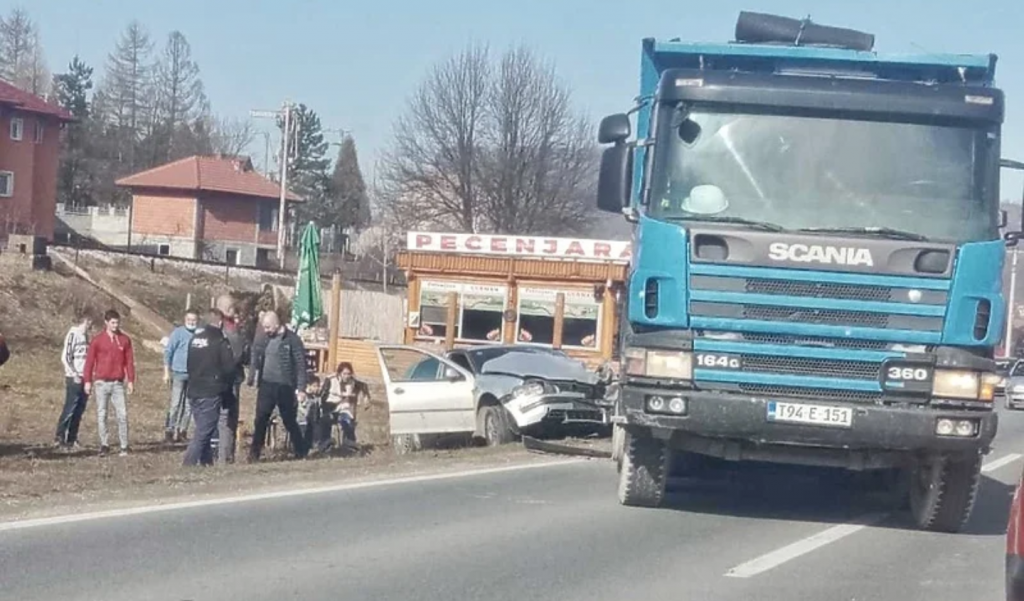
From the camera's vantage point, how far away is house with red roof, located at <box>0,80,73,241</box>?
199 feet

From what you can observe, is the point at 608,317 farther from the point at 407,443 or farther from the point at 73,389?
the point at 73,389

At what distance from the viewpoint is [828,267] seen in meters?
10.3

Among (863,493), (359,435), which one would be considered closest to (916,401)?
(863,493)

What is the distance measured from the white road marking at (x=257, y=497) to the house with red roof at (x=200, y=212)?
59.6 meters

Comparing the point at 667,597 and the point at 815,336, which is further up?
the point at 815,336

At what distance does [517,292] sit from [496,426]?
14.4 m

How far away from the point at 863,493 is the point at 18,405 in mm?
15134

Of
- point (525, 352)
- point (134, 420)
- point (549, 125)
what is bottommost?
point (134, 420)

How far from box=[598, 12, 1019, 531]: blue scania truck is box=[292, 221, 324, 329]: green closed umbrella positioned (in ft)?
63.6

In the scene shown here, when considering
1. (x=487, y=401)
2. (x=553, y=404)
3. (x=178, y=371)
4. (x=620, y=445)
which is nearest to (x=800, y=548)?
(x=620, y=445)

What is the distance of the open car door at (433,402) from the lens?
17984 mm

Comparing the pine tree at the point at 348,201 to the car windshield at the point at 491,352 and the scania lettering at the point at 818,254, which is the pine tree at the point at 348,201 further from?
the scania lettering at the point at 818,254

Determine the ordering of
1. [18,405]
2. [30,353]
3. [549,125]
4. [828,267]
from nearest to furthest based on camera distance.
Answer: [828,267] < [18,405] < [30,353] < [549,125]

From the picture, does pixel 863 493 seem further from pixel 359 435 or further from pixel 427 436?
pixel 359 435
